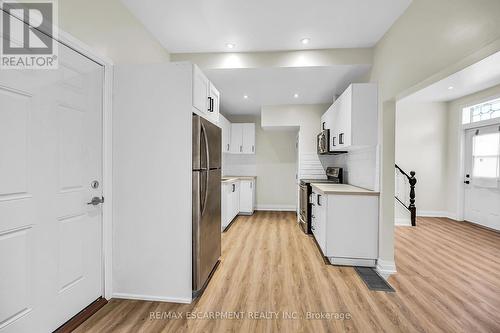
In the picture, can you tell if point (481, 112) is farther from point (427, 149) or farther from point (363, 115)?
point (363, 115)

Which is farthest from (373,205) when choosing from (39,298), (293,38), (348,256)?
(39,298)

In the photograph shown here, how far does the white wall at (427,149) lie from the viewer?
5070mm

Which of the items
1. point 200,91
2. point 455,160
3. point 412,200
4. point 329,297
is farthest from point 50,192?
point 455,160

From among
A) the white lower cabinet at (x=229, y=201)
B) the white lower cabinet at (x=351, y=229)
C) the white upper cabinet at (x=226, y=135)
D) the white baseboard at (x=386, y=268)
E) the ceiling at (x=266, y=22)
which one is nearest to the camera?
the ceiling at (x=266, y=22)

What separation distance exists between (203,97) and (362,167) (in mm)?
2519

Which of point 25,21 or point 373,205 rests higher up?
point 25,21

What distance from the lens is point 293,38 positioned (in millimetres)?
2723

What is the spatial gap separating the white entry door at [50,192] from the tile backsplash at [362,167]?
3.11 meters

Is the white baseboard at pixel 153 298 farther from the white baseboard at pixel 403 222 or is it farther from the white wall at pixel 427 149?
the white wall at pixel 427 149

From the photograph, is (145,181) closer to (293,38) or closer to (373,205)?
(293,38)

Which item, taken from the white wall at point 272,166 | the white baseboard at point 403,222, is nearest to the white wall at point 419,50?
the white baseboard at point 403,222

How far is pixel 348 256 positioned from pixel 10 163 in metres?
3.26

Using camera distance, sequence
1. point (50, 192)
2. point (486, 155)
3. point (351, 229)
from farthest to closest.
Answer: point (486, 155) < point (351, 229) < point (50, 192)

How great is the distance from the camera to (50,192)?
153cm
